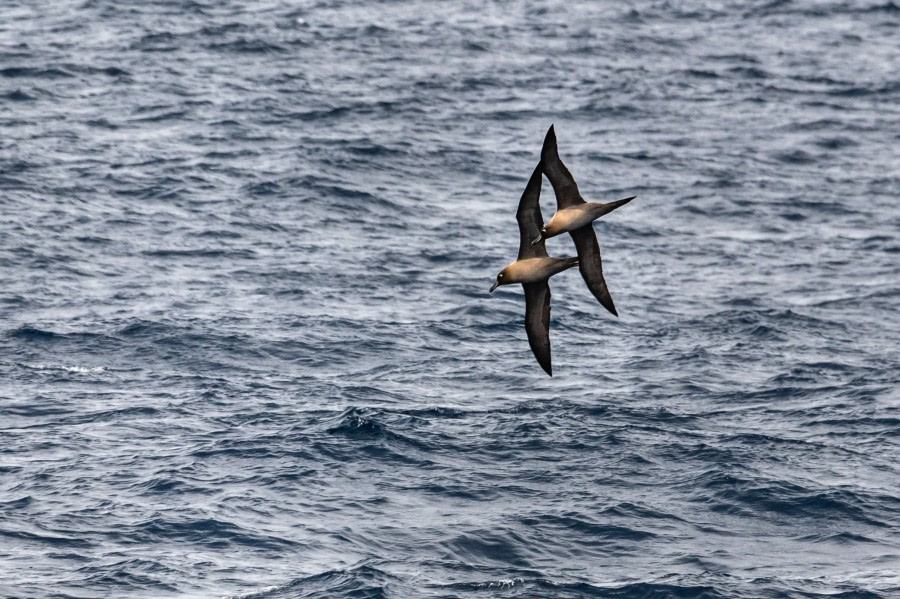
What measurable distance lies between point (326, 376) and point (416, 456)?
17.1 feet

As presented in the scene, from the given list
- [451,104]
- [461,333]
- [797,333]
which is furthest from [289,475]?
[451,104]

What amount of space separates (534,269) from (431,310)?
2130cm

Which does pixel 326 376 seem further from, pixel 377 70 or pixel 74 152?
pixel 377 70

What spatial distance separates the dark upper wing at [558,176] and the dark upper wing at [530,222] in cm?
48

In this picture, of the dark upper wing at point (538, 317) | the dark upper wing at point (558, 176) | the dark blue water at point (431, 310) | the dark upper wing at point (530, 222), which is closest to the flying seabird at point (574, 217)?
the dark upper wing at point (558, 176)

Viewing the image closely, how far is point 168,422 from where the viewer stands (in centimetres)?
3981

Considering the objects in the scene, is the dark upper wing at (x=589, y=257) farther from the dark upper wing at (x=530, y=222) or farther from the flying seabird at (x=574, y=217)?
the dark upper wing at (x=530, y=222)

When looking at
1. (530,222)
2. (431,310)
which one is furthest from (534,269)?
(431,310)

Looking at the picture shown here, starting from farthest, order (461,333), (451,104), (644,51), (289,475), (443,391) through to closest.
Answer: (644,51) < (451,104) < (461,333) < (443,391) < (289,475)

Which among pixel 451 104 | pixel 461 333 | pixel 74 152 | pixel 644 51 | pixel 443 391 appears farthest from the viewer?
pixel 644 51

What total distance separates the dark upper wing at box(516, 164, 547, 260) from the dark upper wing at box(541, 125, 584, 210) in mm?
482

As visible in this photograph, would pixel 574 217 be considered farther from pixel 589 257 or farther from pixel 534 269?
pixel 534 269

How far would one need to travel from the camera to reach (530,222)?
88.4 feet

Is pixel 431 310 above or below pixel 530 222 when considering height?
below
